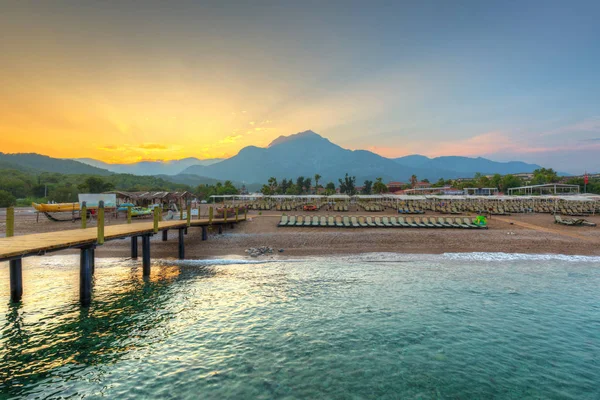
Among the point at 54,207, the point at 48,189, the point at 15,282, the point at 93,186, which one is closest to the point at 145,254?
the point at 15,282

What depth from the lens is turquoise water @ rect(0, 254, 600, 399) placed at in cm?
679

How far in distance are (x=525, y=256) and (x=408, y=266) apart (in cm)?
885

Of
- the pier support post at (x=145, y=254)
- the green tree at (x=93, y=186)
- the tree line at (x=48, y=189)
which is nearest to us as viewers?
the pier support post at (x=145, y=254)

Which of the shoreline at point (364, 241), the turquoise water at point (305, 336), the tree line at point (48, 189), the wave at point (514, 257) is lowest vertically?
the turquoise water at point (305, 336)

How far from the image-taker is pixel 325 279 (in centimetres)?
1455

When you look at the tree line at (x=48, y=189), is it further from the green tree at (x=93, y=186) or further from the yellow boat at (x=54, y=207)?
the yellow boat at (x=54, y=207)

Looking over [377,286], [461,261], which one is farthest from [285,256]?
[461,261]

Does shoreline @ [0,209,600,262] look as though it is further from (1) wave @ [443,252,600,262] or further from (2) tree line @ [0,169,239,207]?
(2) tree line @ [0,169,239,207]

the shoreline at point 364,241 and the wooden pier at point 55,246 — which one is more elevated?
the wooden pier at point 55,246

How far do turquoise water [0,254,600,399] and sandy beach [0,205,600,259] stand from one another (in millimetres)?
5531

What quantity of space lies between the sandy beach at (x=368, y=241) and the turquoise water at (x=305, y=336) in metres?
5.53

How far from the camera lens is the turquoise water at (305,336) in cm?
679

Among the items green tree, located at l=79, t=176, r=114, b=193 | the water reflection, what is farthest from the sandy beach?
green tree, located at l=79, t=176, r=114, b=193

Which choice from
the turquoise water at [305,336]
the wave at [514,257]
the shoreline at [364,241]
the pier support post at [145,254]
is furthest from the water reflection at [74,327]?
the wave at [514,257]
